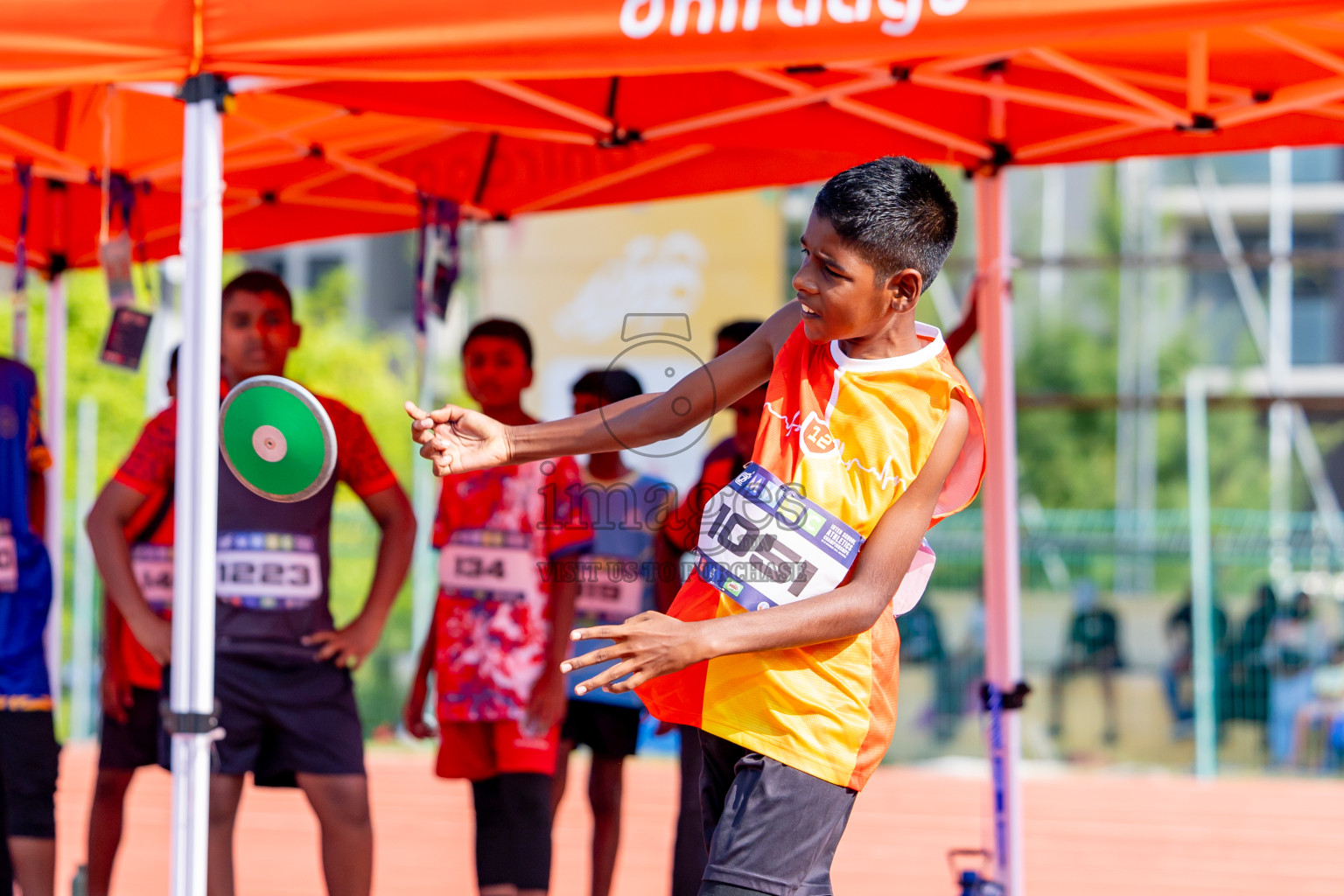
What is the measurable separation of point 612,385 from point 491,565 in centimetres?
60

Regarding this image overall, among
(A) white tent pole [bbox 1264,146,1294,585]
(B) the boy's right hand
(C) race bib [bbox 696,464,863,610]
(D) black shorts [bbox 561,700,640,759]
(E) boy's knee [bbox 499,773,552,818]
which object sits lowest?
(E) boy's knee [bbox 499,773,552,818]

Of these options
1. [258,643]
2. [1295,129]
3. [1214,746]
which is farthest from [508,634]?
[1214,746]

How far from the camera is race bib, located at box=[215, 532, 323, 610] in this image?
349 centimetres

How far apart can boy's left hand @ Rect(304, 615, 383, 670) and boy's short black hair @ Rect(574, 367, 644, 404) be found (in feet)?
2.85

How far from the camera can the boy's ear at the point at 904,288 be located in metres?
2.09

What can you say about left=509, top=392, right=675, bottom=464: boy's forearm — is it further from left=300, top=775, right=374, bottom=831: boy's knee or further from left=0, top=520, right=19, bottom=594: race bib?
left=0, top=520, right=19, bottom=594: race bib

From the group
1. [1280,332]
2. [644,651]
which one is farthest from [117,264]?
[1280,332]

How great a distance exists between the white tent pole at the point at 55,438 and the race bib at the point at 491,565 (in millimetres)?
1300

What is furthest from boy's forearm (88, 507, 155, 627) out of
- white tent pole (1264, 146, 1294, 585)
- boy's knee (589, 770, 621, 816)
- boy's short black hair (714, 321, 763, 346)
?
white tent pole (1264, 146, 1294, 585)

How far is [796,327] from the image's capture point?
2.25m

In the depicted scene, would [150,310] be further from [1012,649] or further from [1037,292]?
[1037,292]

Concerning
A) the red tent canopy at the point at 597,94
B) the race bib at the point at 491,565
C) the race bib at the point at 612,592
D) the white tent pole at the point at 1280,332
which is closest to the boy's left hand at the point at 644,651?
the red tent canopy at the point at 597,94

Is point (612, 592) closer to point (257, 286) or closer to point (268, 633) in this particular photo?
point (268, 633)

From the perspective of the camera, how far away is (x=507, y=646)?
12.6 feet
